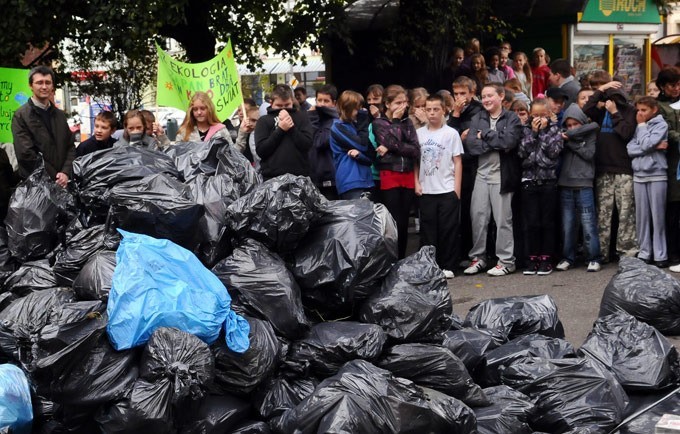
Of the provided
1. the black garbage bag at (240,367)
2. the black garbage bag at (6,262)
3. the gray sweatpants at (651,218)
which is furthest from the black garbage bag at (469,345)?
the gray sweatpants at (651,218)

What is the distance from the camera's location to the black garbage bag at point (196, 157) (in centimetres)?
587

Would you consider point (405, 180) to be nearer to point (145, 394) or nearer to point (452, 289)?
point (452, 289)

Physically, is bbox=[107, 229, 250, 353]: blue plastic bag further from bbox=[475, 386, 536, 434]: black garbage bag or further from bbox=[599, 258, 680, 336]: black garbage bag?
bbox=[599, 258, 680, 336]: black garbage bag

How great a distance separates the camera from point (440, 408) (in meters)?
4.49

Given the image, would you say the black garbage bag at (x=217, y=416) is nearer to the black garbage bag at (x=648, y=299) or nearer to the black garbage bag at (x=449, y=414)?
the black garbage bag at (x=449, y=414)

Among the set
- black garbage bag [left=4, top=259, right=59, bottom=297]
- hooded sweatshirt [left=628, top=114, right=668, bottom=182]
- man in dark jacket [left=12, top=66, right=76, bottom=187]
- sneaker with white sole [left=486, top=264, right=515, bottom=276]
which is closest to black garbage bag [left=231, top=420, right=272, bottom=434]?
black garbage bag [left=4, top=259, right=59, bottom=297]

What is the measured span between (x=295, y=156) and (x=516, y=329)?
314 cm

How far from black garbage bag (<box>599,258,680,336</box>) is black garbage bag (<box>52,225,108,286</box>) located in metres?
3.64

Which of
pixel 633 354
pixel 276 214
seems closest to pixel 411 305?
pixel 276 214

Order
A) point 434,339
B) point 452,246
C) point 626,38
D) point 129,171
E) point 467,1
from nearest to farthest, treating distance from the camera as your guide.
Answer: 1. point 434,339
2. point 129,171
3. point 452,246
4. point 467,1
5. point 626,38

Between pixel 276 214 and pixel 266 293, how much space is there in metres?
0.43

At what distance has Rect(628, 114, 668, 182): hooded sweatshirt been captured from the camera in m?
8.84

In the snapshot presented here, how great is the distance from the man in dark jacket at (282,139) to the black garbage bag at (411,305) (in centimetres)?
351

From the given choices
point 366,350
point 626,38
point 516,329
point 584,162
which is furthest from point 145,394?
point 626,38
